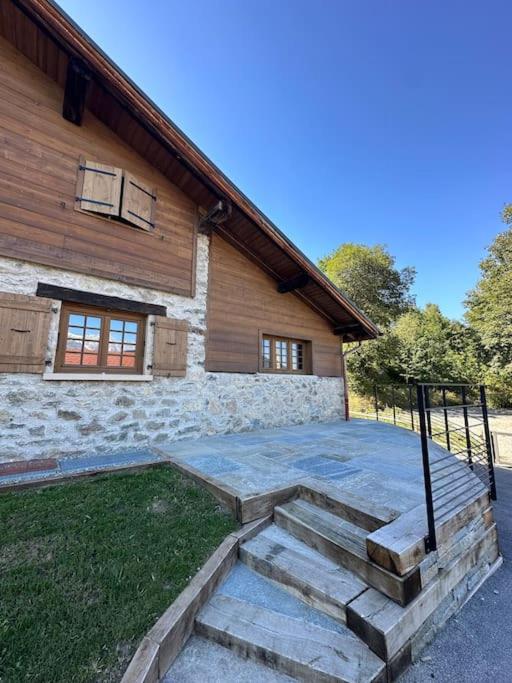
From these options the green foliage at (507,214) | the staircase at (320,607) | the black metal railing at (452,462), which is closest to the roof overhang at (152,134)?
the black metal railing at (452,462)

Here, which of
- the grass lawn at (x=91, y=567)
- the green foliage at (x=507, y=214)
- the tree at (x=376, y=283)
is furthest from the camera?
the tree at (x=376, y=283)

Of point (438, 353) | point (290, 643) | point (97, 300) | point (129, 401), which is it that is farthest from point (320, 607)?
point (438, 353)

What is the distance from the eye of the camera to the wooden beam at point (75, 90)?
4.22m

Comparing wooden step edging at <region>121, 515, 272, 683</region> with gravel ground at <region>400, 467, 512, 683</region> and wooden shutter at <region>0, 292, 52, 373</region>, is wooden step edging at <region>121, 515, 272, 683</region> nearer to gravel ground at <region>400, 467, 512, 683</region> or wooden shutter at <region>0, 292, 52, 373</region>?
gravel ground at <region>400, 467, 512, 683</region>

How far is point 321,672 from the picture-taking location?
1526 mm

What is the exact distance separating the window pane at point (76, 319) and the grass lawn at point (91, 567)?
2.44m

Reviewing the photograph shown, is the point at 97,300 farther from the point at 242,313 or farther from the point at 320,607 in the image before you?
the point at 320,607

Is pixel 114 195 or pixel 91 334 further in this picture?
pixel 114 195

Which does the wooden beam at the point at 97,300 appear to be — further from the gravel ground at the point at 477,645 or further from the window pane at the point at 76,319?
the gravel ground at the point at 477,645

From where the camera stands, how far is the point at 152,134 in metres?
5.02

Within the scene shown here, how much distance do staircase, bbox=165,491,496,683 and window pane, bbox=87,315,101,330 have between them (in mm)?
3892

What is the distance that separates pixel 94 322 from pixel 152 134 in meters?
3.44

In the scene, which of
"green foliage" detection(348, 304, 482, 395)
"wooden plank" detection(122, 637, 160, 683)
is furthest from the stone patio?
"green foliage" detection(348, 304, 482, 395)

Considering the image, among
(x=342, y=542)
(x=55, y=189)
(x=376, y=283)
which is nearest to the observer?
(x=342, y=542)
